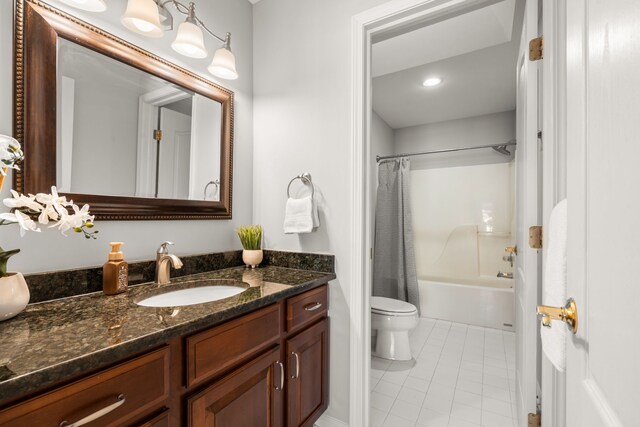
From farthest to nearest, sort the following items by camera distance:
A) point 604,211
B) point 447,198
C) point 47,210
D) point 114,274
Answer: point 447,198 < point 114,274 < point 47,210 < point 604,211

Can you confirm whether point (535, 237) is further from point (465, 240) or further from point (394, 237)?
point (465, 240)

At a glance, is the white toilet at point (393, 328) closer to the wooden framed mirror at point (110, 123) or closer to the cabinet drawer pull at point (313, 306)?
the cabinet drawer pull at point (313, 306)

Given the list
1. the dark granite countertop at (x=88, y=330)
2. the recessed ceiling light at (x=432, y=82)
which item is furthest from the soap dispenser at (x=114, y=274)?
the recessed ceiling light at (x=432, y=82)

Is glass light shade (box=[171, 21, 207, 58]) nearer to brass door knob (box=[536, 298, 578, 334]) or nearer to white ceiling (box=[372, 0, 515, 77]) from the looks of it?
white ceiling (box=[372, 0, 515, 77])

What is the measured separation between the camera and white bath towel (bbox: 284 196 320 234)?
157cm

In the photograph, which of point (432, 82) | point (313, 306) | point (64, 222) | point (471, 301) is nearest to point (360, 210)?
point (313, 306)

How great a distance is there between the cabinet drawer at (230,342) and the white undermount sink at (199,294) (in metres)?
0.25

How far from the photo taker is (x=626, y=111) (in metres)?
0.39

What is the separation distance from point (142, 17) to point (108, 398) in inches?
51.1

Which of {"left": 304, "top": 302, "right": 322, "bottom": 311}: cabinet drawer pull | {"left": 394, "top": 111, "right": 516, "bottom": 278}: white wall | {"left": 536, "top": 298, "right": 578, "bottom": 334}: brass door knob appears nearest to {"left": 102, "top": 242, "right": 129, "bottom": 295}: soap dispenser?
{"left": 304, "top": 302, "right": 322, "bottom": 311}: cabinet drawer pull

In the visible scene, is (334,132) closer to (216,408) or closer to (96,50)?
(96,50)

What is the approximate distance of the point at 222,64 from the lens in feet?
4.89

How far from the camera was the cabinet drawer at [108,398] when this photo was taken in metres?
0.57

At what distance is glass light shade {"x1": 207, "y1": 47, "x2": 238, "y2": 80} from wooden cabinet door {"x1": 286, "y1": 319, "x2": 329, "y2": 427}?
Answer: 1.36 metres
